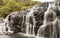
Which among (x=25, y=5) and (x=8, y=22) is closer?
(x=8, y=22)

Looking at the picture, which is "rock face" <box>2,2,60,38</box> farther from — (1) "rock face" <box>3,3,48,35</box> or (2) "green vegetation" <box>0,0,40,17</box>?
(2) "green vegetation" <box>0,0,40,17</box>

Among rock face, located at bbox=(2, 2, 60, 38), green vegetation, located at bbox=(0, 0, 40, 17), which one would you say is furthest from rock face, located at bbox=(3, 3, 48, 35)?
green vegetation, located at bbox=(0, 0, 40, 17)

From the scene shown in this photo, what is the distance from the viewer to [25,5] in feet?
23.6

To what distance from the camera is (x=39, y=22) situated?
5109 millimetres

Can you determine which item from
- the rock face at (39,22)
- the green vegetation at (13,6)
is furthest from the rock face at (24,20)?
the green vegetation at (13,6)

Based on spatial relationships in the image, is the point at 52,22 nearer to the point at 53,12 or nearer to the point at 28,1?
the point at 53,12

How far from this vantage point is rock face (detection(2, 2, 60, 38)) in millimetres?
4484

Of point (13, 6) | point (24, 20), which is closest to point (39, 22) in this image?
point (24, 20)

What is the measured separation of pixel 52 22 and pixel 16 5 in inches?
126

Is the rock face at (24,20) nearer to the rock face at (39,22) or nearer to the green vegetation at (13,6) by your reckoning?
the rock face at (39,22)

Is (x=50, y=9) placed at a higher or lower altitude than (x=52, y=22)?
higher

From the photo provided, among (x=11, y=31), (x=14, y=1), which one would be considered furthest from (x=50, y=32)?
(x=14, y=1)

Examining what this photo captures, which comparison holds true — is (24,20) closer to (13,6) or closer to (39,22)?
(39,22)

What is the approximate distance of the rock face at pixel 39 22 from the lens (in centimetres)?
448
